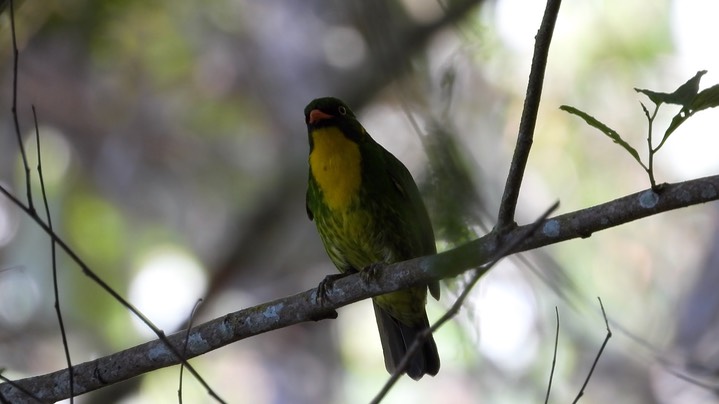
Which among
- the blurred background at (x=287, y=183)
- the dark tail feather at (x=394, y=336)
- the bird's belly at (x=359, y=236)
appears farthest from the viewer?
the blurred background at (x=287, y=183)

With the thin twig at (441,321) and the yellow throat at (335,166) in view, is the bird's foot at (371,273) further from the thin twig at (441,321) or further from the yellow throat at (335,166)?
the thin twig at (441,321)

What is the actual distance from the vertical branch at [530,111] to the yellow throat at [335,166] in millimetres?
1481

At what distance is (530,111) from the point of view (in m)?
2.66

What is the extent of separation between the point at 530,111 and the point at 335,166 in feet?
5.66

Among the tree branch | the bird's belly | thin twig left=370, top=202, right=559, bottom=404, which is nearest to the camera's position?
thin twig left=370, top=202, right=559, bottom=404

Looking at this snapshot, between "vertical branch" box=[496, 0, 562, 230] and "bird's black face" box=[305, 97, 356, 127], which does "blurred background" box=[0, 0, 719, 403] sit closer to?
"bird's black face" box=[305, 97, 356, 127]

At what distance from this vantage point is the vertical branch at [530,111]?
2.56m

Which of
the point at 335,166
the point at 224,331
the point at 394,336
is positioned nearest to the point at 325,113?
the point at 335,166

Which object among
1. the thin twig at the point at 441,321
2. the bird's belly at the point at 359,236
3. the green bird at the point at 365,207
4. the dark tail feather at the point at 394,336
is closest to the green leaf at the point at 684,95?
the thin twig at the point at 441,321

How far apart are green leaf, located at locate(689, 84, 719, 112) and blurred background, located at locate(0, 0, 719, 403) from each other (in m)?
4.10

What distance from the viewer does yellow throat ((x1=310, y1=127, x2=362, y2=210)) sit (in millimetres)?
4223

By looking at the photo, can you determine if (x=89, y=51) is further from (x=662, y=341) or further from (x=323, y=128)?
(x=662, y=341)

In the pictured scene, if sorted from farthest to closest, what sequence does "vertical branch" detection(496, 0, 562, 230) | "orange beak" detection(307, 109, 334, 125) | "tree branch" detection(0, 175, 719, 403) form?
"orange beak" detection(307, 109, 334, 125)
"tree branch" detection(0, 175, 719, 403)
"vertical branch" detection(496, 0, 562, 230)

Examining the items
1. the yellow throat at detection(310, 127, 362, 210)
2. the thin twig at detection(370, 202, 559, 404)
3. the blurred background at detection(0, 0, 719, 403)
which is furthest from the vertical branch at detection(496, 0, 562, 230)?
the blurred background at detection(0, 0, 719, 403)
